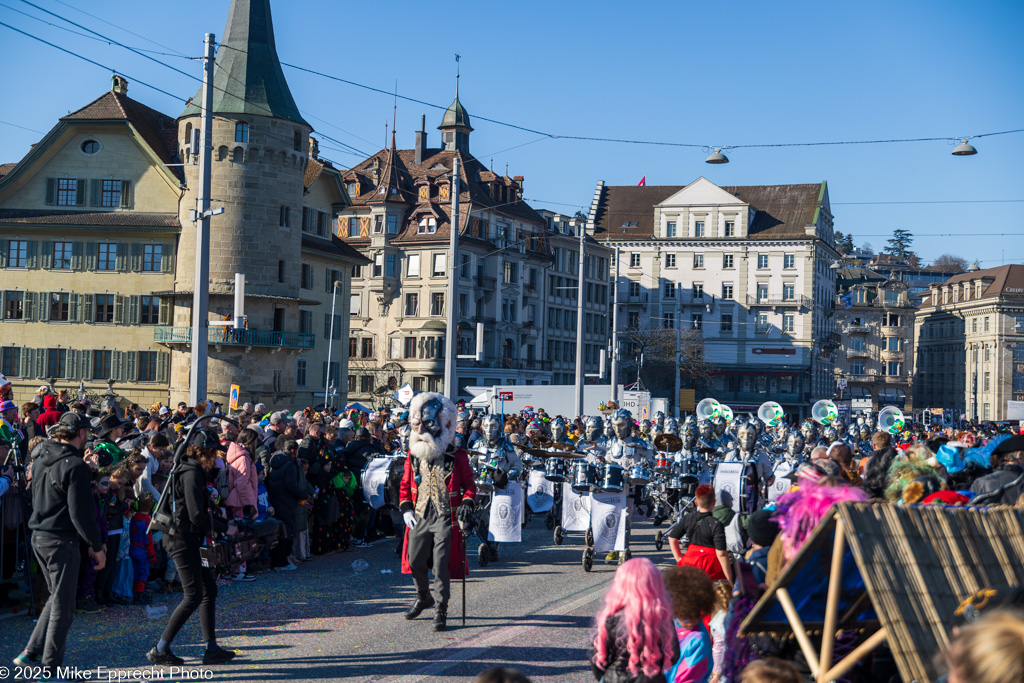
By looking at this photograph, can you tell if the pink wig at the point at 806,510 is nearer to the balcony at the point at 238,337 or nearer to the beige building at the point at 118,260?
the balcony at the point at 238,337

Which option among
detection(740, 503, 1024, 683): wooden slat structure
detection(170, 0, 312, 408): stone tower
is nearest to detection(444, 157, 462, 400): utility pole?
detection(170, 0, 312, 408): stone tower

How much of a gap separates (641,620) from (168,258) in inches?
1815

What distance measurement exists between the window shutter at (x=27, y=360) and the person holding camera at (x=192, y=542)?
143 feet

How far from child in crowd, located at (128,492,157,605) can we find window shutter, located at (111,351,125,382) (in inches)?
1547

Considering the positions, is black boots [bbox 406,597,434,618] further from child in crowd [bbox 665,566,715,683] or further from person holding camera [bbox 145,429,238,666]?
child in crowd [bbox 665,566,715,683]

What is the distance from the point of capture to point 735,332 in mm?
88125

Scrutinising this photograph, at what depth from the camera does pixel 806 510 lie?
17.1 feet

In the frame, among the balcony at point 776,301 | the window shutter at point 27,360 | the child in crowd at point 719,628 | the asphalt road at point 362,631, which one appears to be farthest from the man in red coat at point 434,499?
the balcony at point 776,301

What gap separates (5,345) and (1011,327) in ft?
320

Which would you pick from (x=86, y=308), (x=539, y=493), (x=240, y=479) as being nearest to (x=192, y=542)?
(x=240, y=479)

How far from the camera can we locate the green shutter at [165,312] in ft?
158

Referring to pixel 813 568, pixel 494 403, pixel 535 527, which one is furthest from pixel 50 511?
pixel 494 403

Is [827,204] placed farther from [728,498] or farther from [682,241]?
[728,498]

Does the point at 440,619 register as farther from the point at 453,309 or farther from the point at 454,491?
the point at 453,309
